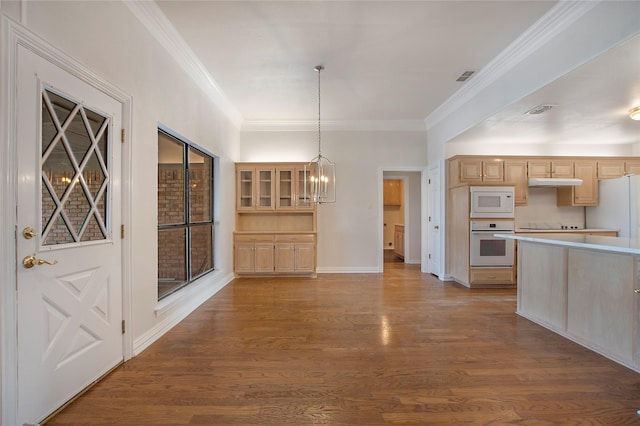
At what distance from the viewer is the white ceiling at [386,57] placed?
257cm

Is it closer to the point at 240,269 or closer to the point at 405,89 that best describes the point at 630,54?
the point at 405,89

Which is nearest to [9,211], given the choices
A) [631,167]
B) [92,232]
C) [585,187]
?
[92,232]

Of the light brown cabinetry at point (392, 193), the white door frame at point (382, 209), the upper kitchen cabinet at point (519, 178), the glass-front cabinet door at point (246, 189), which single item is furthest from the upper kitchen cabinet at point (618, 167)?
the glass-front cabinet door at point (246, 189)

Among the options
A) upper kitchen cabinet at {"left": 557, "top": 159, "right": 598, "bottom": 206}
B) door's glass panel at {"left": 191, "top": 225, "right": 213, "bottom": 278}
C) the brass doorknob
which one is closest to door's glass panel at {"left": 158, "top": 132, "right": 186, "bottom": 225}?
door's glass panel at {"left": 191, "top": 225, "right": 213, "bottom": 278}

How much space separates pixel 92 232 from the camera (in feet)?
6.73

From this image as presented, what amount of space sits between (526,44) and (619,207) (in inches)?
146

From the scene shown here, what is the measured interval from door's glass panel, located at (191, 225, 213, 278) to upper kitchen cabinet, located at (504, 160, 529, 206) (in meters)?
4.93

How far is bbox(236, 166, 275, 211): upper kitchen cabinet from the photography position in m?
5.50

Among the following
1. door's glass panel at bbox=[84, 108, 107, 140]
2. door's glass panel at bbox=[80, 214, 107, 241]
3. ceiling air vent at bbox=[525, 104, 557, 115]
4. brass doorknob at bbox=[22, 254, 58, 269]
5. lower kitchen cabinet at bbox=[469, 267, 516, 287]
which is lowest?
lower kitchen cabinet at bbox=[469, 267, 516, 287]

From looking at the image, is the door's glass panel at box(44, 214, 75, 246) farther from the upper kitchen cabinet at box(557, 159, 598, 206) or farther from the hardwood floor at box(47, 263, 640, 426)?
the upper kitchen cabinet at box(557, 159, 598, 206)

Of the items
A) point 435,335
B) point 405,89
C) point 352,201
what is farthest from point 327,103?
point 435,335

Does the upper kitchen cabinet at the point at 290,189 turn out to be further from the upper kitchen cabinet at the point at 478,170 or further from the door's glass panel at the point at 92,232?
the door's glass panel at the point at 92,232

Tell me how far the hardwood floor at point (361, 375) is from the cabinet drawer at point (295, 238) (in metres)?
1.91

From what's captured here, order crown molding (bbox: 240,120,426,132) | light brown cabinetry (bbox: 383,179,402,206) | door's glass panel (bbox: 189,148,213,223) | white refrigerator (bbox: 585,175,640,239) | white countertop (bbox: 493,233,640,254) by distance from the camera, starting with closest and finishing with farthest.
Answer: white countertop (bbox: 493,233,640,254) → door's glass panel (bbox: 189,148,213,223) → white refrigerator (bbox: 585,175,640,239) → crown molding (bbox: 240,120,426,132) → light brown cabinetry (bbox: 383,179,402,206)
